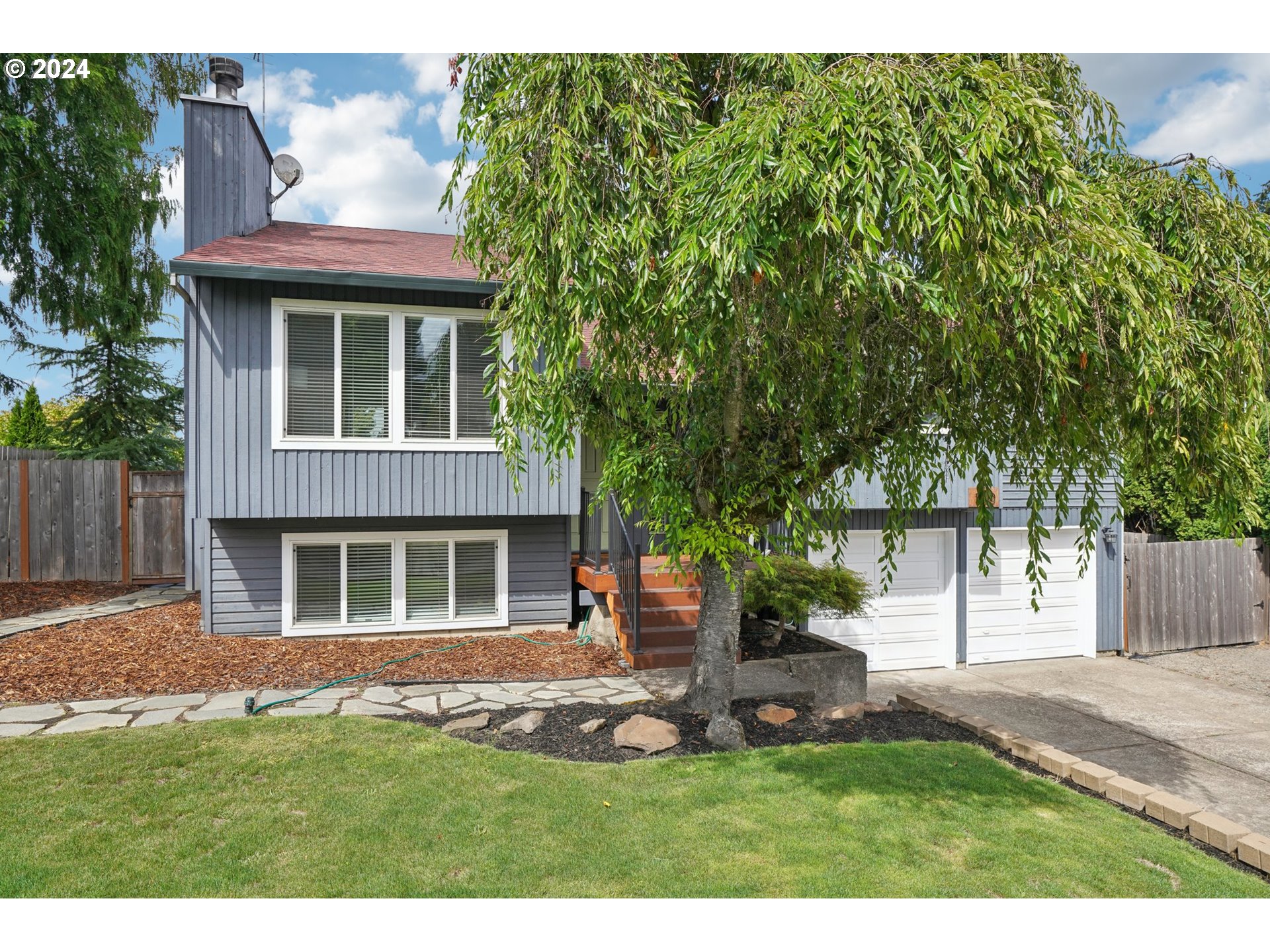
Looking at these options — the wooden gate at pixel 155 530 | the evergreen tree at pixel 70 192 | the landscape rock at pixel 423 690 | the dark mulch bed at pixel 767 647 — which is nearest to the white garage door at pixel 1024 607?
the dark mulch bed at pixel 767 647

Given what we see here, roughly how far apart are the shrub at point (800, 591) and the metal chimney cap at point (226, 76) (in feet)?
27.4

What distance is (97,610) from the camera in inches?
346

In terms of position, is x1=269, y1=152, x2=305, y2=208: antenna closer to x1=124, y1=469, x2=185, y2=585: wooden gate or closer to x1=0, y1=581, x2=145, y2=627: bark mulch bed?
x1=124, y1=469, x2=185, y2=585: wooden gate

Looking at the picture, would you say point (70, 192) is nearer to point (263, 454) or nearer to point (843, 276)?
point (263, 454)

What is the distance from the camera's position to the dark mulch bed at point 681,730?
470 centimetres

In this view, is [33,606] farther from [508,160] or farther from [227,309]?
[508,160]

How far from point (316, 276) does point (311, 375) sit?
3.29ft

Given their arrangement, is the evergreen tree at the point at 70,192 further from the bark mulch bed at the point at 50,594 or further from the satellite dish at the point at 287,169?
the bark mulch bed at the point at 50,594

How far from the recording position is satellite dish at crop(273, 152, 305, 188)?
9.61 meters

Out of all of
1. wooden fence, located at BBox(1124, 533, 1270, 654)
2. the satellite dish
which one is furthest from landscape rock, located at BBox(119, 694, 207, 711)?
wooden fence, located at BBox(1124, 533, 1270, 654)

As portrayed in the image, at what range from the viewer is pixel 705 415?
483 centimetres

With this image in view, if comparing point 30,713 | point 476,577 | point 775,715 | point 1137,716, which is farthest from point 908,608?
point 30,713
